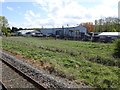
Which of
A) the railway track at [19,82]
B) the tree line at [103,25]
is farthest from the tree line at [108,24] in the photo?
the railway track at [19,82]

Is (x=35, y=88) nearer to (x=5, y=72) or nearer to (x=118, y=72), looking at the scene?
(x=5, y=72)

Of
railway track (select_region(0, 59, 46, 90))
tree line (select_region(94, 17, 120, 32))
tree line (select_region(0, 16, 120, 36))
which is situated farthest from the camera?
tree line (select_region(94, 17, 120, 32))

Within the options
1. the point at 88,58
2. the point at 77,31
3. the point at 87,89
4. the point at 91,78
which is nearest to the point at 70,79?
the point at 91,78

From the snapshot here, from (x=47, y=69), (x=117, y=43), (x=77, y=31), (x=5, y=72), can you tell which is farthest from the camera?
(x=77, y=31)

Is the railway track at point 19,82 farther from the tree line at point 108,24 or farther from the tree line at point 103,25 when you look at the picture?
the tree line at point 108,24

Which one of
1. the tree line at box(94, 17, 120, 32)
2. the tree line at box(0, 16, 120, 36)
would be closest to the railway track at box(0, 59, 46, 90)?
the tree line at box(0, 16, 120, 36)

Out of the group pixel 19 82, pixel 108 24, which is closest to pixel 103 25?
pixel 108 24

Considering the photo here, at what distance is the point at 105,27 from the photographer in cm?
10500

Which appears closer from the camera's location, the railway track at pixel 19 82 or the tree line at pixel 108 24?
the railway track at pixel 19 82

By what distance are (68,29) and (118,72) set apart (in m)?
83.3

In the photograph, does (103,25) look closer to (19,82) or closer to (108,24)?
(108,24)

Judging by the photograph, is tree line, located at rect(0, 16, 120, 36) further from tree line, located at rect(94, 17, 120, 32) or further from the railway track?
the railway track

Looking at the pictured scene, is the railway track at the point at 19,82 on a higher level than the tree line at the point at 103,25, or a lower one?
lower

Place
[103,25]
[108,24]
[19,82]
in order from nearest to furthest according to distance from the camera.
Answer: [19,82]
[108,24]
[103,25]
